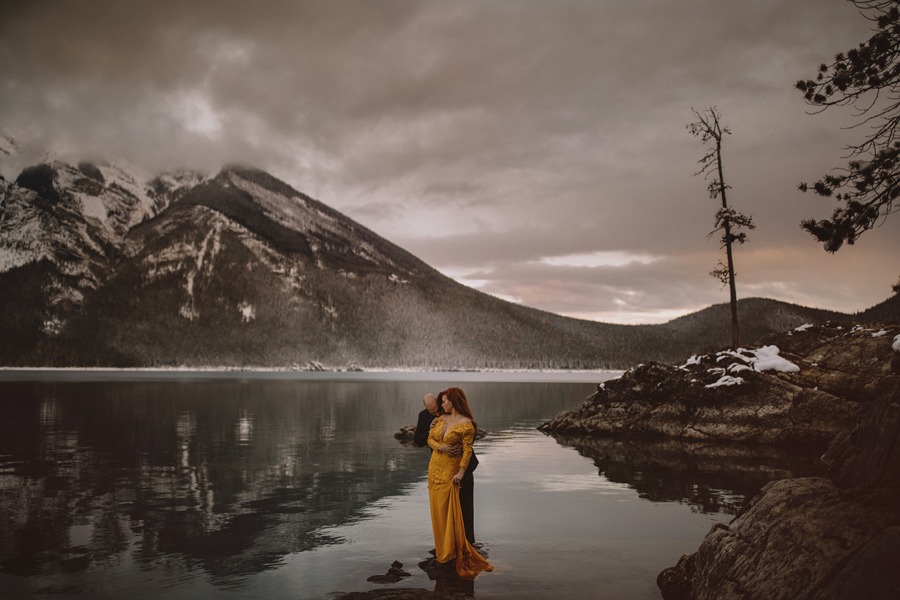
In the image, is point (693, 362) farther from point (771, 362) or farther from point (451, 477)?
point (451, 477)

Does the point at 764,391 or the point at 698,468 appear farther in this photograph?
the point at 764,391

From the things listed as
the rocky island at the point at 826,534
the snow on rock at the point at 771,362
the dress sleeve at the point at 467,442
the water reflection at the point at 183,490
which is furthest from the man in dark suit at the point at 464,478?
the snow on rock at the point at 771,362

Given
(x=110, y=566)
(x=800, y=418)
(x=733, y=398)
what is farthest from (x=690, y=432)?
(x=110, y=566)

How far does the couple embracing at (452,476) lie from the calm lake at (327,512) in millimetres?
441

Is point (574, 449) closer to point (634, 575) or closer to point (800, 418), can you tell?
point (800, 418)

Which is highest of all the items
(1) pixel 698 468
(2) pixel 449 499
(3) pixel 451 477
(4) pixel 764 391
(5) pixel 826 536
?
(4) pixel 764 391

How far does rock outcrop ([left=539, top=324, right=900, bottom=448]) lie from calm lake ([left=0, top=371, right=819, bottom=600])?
1861 mm

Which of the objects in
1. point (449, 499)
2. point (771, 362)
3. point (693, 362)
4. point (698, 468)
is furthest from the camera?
point (693, 362)

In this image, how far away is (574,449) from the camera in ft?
84.7

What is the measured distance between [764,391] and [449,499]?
20.5 m

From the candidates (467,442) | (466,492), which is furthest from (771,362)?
(467,442)

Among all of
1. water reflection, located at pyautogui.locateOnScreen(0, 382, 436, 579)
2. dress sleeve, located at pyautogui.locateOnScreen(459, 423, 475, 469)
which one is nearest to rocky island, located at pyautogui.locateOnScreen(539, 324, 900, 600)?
dress sleeve, located at pyautogui.locateOnScreen(459, 423, 475, 469)

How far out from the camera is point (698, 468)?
19.9 metres

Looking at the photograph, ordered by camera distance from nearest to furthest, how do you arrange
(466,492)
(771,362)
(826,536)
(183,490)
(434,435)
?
(826,536)
(434,435)
(466,492)
(183,490)
(771,362)
